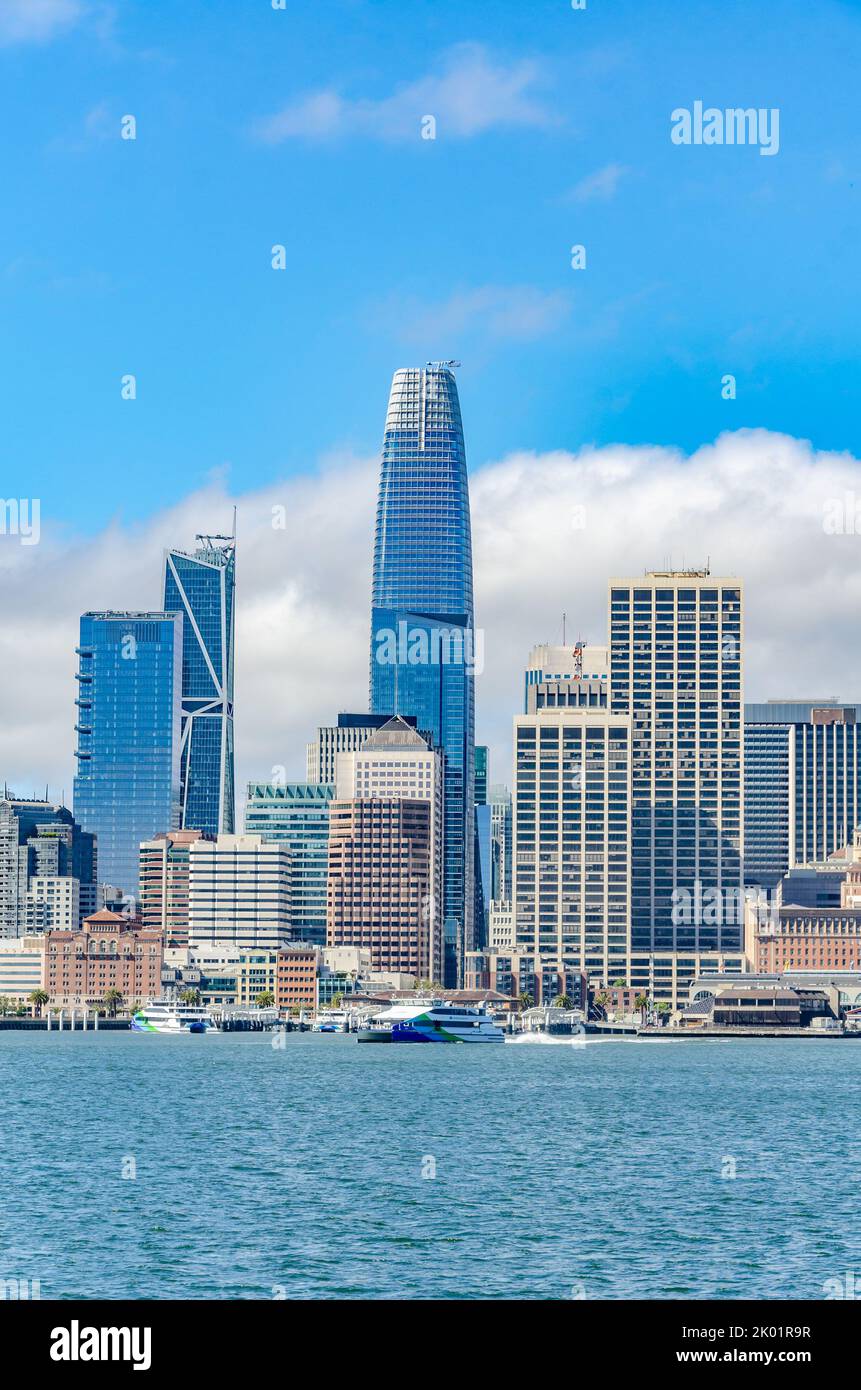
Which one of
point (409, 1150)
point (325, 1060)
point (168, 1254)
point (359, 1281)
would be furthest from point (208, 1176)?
point (325, 1060)

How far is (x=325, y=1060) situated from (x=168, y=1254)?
146067 millimetres

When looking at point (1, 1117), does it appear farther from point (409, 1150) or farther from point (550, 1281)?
point (550, 1281)

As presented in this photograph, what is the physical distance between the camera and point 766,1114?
110688mm

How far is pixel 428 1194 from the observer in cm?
6656

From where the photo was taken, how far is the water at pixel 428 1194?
162 ft

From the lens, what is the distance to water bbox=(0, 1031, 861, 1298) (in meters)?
49.3
